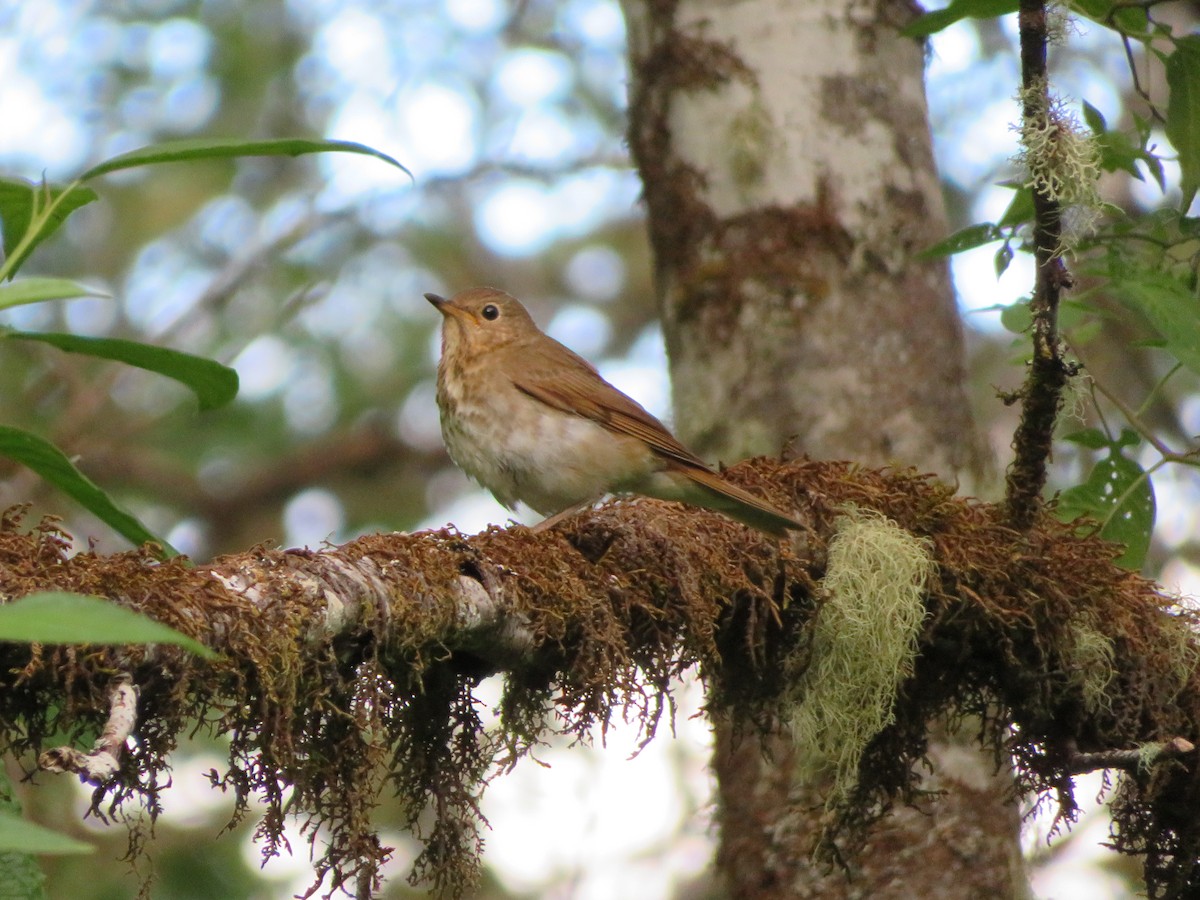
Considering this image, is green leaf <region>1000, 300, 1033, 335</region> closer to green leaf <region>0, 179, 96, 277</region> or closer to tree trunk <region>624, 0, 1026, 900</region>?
tree trunk <region>624, 0, 1026, 900</region>

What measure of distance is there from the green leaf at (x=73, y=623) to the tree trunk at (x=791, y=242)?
9.94 ft

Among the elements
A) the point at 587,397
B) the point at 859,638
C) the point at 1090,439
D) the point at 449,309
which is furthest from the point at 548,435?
the point at 1090,439

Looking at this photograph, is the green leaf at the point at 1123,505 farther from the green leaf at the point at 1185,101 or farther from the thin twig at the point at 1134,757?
the green leaf at the point at 1185,101

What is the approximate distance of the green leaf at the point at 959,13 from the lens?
2943mm

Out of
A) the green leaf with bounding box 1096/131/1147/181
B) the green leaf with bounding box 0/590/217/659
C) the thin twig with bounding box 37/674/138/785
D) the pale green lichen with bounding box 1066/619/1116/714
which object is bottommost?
the green leaf with bounding box 0/590/217/659

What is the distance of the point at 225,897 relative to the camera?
561 centimetres

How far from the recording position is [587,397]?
189 inches

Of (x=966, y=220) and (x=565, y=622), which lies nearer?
(x=565, y=622)

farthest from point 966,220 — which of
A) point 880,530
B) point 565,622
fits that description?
point 565,622

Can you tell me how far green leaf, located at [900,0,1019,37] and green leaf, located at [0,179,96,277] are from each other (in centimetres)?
178

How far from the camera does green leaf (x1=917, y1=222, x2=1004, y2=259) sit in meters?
3.22

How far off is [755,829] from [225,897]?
104 inches

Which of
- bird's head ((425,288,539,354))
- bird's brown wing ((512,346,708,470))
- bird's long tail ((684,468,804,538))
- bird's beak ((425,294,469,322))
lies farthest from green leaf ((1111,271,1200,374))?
bird's beak ((425,294,469,322))

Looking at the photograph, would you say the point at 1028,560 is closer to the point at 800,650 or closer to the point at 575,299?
the point at 800,650
